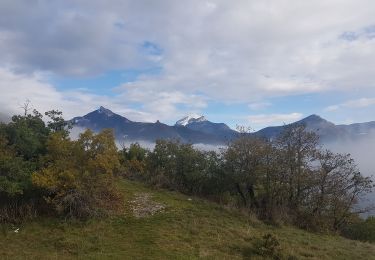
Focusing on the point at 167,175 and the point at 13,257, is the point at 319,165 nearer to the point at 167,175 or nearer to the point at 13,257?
the point at 167,175

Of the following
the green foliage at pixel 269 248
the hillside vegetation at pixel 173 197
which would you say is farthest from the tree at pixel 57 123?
the green foliage at pixel 269 248

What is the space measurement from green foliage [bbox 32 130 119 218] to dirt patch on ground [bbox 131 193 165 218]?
54.5 inches

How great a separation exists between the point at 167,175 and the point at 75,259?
53.5ft

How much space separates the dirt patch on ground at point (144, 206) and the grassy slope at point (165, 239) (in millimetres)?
429

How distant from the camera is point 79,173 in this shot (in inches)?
822

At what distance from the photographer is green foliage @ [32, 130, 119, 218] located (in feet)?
65.5

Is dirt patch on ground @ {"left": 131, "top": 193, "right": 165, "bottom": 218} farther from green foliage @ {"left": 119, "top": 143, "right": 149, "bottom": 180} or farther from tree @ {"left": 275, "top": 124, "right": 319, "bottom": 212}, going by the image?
tree @ {"left": 275, "top": 124, "right": 319, "bottom": 212}

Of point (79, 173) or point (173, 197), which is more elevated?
point (79, 173)

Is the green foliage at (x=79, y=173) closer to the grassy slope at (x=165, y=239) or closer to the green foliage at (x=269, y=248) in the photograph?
the grassy slope at (x=165, y=239)

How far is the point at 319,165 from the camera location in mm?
29938

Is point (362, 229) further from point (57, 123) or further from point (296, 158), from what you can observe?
point (57, 123)

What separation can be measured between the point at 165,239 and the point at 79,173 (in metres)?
5.78

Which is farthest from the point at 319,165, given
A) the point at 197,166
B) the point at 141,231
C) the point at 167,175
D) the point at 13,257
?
the point at 13,257

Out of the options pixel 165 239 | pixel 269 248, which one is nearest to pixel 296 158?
pixel 269 248
